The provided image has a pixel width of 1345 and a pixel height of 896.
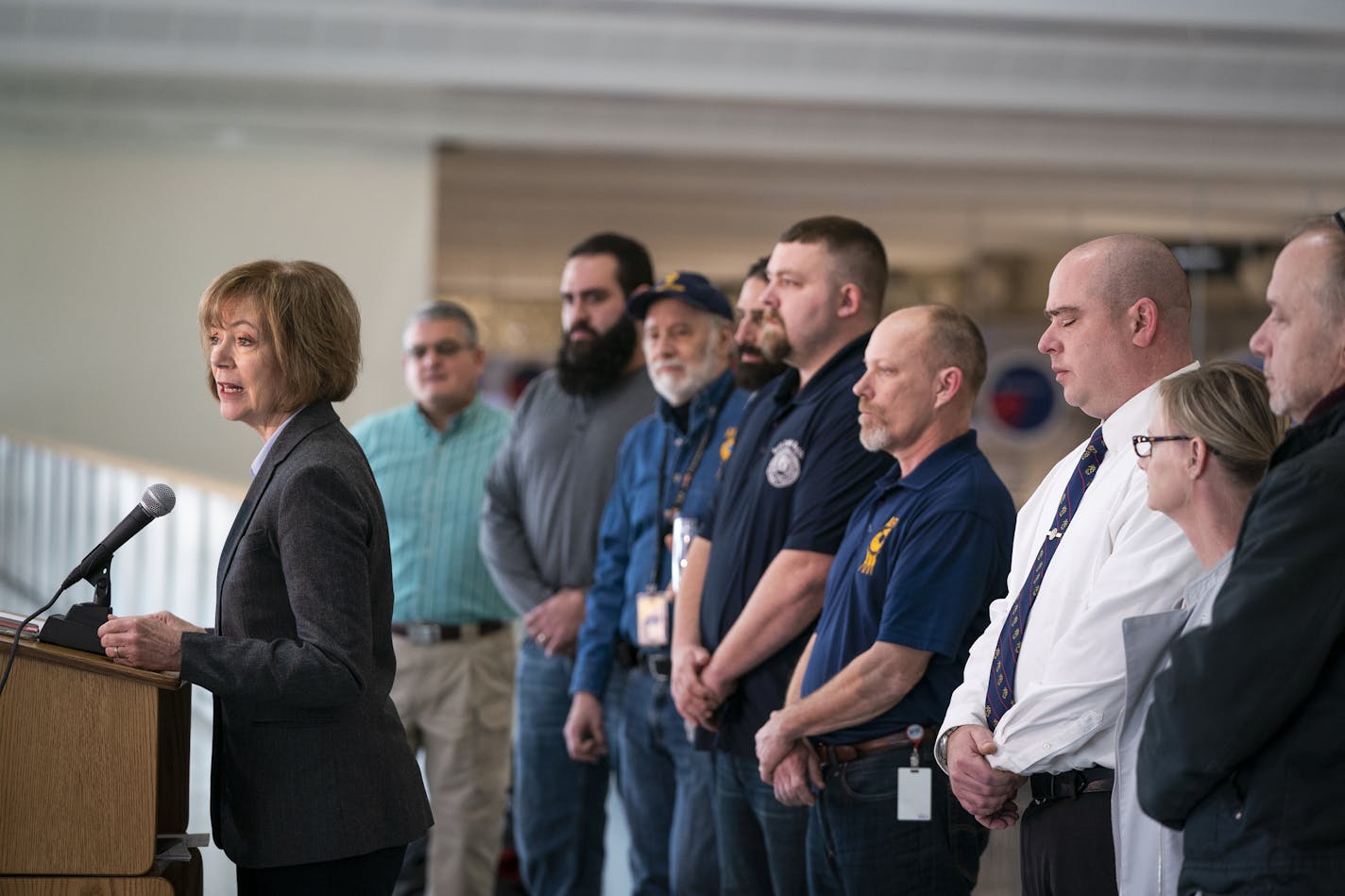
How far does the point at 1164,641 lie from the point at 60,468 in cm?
508

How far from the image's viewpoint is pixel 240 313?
1956mm

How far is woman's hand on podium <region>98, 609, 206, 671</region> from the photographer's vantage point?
1807mm

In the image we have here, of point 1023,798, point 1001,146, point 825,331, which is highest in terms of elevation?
point 1001,146

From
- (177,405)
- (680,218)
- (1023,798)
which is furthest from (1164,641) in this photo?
(680,218)

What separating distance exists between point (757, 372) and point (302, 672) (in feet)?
5.28

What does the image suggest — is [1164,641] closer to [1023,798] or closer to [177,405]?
[1023,798]

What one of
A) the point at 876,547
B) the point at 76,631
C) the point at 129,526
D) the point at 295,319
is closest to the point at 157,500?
the point at 129,526

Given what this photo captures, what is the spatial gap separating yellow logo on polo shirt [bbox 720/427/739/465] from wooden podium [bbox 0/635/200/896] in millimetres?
1577

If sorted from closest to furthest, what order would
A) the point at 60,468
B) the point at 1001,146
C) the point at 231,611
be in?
the point at 231,611 → the point at 60,468 → the point at 1001,146

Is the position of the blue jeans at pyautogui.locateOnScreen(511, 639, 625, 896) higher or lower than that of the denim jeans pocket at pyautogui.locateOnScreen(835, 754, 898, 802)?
lower

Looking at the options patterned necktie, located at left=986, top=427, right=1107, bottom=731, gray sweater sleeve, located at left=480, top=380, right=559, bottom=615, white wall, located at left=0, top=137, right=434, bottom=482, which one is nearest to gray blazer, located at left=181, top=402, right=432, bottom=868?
patterned necktie, located at left=986, top=427, right=1107, bottom=731

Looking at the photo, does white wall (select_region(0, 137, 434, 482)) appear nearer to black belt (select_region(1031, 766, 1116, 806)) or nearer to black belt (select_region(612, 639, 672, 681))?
black belt (select_region(612, 639, 672, 681))

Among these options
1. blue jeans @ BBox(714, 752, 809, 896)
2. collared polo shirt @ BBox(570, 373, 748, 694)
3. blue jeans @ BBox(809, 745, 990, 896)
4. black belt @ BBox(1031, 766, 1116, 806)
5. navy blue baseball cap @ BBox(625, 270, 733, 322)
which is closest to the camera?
black belt @ BBox(1031, 766, 1116, 806)

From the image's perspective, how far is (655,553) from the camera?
333 cm
